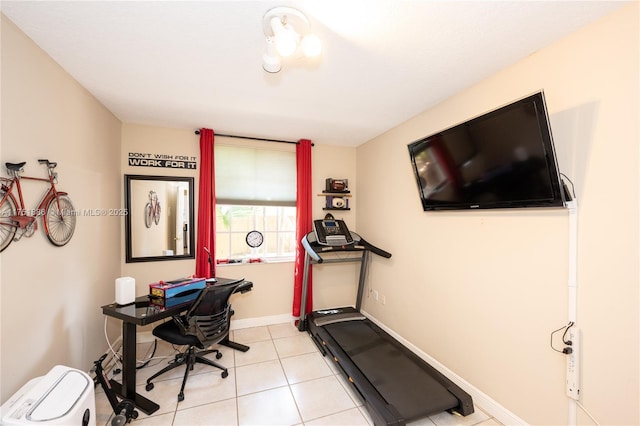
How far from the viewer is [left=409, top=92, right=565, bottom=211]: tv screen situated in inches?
58.2

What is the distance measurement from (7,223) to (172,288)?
117cm

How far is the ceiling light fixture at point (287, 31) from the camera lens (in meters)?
1.34

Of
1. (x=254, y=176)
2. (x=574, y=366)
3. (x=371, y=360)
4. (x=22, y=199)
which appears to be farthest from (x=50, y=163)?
(x=574, y=366)

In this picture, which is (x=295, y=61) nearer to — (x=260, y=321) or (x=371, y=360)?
(x=371, y=360)

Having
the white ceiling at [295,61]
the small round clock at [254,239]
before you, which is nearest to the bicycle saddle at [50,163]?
the white ceiling at [295,61]

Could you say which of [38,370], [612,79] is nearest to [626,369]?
[612,79]

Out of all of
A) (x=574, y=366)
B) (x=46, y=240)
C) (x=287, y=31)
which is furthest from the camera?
(x=46, y=240)

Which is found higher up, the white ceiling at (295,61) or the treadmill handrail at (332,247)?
the white ceiling at (295,61)

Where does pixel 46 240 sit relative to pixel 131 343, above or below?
above

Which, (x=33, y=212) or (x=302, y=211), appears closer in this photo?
(x=33, y=212)

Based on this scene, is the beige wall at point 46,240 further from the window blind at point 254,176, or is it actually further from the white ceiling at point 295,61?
the window blind at point 254,176

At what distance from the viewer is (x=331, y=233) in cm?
343

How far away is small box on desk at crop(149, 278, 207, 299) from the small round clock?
96cm

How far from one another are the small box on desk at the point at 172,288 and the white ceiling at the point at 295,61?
5.79 feet
